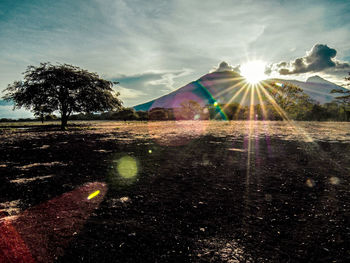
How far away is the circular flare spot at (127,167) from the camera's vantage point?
6.84m

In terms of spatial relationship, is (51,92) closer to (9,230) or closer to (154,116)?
(9,230)

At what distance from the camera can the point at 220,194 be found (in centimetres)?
503

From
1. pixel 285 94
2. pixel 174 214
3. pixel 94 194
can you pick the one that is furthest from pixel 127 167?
pixel 285 94

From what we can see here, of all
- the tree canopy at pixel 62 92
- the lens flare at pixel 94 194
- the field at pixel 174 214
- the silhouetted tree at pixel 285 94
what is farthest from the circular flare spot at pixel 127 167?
the silhouetted tree at pixel 285 94

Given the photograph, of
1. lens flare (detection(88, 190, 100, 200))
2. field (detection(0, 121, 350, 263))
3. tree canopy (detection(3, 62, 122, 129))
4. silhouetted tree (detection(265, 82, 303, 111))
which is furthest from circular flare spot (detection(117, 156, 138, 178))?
silhouetted tree (detection(265, 82, 303, 111))

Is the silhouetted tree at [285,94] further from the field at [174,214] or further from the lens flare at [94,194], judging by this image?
the lens flare at [94,194]

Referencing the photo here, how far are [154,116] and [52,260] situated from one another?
115459 millimetres

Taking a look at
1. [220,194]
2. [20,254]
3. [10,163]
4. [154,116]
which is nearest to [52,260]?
[20,254]

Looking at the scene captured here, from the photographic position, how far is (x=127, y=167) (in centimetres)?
777

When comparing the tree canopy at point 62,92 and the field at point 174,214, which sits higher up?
the tree canopy at point 62,92

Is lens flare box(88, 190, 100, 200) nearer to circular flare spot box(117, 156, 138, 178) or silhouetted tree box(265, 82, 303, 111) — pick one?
circular flare spot box(117, 156, 138, 178)

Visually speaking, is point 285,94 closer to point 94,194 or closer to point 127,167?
point 127,167

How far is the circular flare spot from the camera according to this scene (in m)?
6.84

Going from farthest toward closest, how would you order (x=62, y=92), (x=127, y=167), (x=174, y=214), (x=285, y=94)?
(x=285, y=94)
(x=62, y=92)
(x=127, y=167)
(x=174, y=214)
